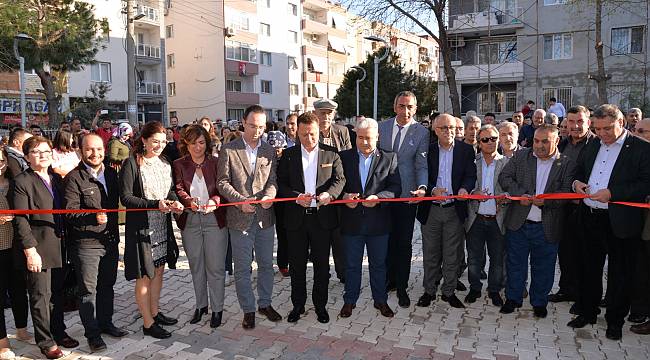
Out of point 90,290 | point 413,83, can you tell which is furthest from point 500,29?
point 90,290

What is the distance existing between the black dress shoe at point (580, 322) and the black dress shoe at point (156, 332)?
13.0ft

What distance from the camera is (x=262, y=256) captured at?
5.10 metres

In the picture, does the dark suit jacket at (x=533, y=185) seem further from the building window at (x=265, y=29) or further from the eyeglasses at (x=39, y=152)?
the building window at (x=265, y=29)

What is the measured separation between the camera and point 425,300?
557 cm

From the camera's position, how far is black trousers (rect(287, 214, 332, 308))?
16.6 feet

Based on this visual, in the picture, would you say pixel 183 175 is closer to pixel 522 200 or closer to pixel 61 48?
pixel 522 200

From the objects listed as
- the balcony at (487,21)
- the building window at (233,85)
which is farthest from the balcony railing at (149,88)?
the balcony at (487,21)

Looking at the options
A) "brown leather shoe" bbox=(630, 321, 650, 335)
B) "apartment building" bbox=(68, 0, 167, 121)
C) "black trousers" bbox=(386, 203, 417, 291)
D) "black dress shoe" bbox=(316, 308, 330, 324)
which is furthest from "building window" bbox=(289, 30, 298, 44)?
"brown leather shoe" bbox=(630, 321, 650, 335)

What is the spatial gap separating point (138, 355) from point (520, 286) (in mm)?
3853

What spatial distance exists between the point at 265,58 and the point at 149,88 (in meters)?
12.0

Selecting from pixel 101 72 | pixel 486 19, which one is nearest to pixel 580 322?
pixel 486 19

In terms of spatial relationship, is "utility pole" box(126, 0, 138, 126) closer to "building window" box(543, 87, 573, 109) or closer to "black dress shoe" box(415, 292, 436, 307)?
"black dress shoe" box(415, 292, 436, 307)

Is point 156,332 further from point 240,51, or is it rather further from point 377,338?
point 240,51

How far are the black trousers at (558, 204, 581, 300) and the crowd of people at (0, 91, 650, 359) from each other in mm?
22
